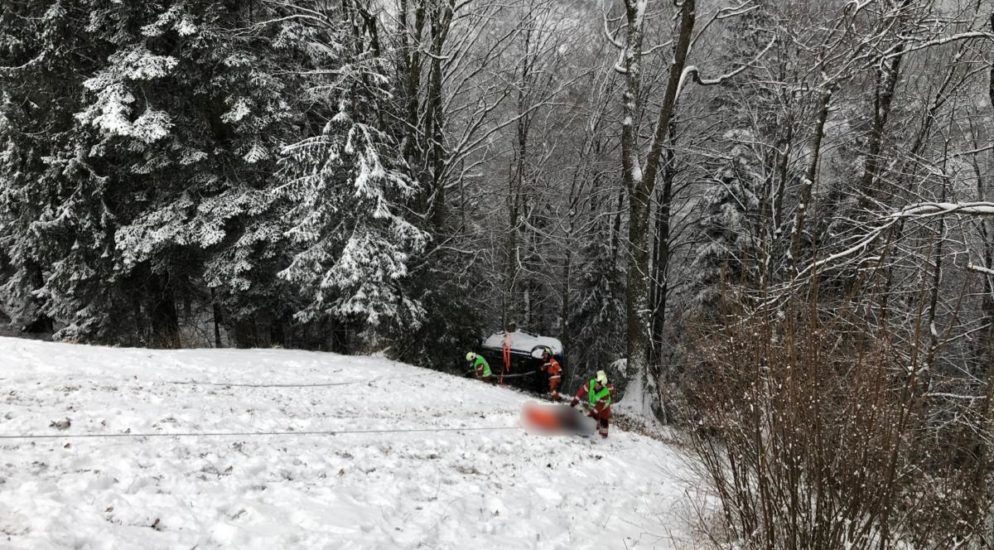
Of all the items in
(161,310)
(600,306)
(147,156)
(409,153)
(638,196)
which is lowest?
(600,306)

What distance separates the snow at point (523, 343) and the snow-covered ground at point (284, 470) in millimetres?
7648

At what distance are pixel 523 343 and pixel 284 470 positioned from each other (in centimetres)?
1332

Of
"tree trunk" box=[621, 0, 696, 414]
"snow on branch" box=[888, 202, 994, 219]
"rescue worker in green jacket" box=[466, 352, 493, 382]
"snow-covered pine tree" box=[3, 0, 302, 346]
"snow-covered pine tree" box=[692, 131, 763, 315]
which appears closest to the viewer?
"snow on branch" box=[888, 202, 994, 219]

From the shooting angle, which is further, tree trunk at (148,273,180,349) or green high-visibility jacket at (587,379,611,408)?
Answer: tree trunk at (148,273,180,349)

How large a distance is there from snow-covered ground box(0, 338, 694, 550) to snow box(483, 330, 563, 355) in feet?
25.1

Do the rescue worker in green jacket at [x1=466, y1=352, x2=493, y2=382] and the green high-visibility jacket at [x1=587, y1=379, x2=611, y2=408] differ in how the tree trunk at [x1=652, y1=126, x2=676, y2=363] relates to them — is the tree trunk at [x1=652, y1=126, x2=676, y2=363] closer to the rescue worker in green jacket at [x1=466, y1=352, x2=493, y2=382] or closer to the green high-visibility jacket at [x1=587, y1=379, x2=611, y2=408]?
the rescue worker in green jacket at [x1=466, y1=352, x2=493, y2=382]

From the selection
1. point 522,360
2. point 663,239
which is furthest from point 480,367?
point 663,239

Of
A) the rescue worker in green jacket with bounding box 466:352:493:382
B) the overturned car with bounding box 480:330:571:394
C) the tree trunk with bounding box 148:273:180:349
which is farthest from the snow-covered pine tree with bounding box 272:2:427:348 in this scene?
the tree trunk with bounding box 148:273:180:349

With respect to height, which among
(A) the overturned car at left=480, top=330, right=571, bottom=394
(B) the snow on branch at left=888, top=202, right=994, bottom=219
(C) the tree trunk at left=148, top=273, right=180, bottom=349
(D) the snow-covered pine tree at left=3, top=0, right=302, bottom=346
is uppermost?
(D) the snow-covered pine tree at left=3, top=0, right=302, bottom=346

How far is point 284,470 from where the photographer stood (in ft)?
16.8

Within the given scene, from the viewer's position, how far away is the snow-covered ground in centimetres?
381

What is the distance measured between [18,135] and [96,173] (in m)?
3.96

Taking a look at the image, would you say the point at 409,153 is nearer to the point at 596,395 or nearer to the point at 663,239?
the point at 663,239

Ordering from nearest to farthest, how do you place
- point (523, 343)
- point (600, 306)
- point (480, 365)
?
point (480, 365)
point (523, 343)
point (600, 306)
